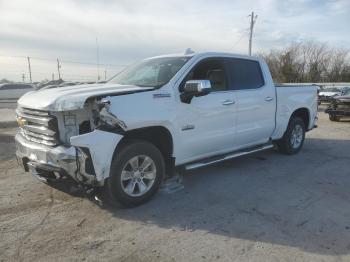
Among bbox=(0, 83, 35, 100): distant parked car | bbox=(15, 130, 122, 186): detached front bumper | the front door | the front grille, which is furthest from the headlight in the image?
bbox=(0, 83, 35, 100): distant parked car

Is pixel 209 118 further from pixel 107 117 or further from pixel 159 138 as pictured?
pixel 107 117

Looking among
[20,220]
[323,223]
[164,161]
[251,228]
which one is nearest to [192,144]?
[164,161]

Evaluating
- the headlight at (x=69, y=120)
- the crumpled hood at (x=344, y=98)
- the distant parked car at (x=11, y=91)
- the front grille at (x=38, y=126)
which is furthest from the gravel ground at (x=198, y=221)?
the distant parked car at (x=11, y=91)

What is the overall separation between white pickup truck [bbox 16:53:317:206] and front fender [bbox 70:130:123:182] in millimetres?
11

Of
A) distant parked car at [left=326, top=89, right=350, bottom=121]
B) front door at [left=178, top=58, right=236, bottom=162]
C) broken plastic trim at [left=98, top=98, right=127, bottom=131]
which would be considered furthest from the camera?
distant parked car at [left=326, top=89, right=350, bottom=121]

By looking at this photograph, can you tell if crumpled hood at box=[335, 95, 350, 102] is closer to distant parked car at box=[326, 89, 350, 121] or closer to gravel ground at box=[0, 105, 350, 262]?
distant parked car at box=[326, 89, 350, 121]

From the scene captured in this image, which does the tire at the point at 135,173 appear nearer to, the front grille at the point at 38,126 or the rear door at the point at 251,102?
the front grille at the point at 38,126

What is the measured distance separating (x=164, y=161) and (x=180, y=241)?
1.57 meters

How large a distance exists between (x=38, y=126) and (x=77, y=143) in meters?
0.81

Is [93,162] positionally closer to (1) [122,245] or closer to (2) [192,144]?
(1) [122,245]

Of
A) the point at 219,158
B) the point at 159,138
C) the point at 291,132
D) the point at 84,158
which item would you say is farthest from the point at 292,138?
the point at 84,158

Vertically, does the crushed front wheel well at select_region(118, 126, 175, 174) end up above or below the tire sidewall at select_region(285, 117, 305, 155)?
above

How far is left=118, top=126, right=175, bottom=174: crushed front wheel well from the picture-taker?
15.9 feet

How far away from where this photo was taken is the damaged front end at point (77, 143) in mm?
4316
